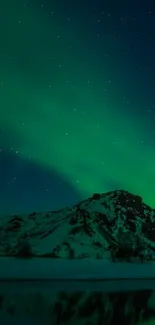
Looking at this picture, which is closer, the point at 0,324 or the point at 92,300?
the point at 0,324

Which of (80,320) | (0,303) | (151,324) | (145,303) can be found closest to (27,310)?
(0,303)

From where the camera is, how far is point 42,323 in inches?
727

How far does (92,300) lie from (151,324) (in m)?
7.98

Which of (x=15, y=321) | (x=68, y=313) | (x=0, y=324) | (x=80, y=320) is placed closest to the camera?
(x=0, y=324)

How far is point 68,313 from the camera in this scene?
2098 cm

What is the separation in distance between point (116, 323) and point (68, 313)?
324 cm

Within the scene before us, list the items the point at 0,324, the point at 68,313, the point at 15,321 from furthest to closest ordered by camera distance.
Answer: the point at 68,313
the point at 15,321
the point at 0,324

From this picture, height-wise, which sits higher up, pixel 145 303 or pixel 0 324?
pixel 145 303

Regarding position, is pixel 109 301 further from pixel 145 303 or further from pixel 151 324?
pixel 151 324

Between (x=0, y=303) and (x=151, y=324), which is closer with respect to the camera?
(x=151, y=324)

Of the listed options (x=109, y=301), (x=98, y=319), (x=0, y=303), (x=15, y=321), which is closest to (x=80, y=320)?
(x=98, y=319)

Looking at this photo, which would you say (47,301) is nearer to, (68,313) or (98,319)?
(68,313)

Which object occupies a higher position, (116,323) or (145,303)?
(145,303)

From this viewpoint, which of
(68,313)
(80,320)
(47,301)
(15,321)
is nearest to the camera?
(15,321)
